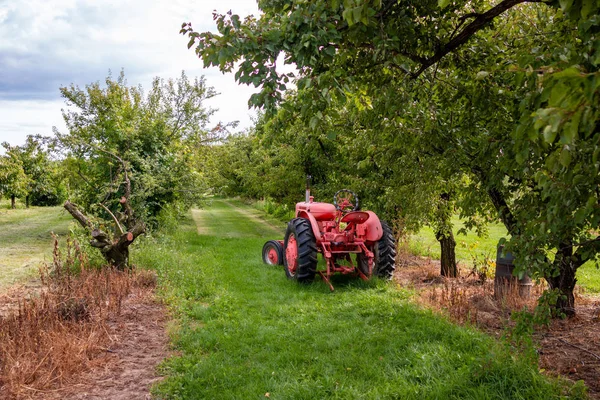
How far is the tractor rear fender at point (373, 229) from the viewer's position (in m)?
7.37

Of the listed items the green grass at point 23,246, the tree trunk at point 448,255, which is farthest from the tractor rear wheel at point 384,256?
the green grass at point 23,246

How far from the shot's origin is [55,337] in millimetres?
4336

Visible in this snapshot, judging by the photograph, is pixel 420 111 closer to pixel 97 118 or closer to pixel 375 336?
pixel 375 336

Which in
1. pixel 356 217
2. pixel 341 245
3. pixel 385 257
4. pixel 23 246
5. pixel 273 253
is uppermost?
pixel 356 217

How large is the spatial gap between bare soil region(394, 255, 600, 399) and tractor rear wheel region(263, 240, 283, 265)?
2.37m

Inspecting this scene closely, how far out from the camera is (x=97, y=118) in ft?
42.3

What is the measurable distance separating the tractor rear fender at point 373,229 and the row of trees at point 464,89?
1.00 meters

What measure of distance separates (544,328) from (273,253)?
5.26m

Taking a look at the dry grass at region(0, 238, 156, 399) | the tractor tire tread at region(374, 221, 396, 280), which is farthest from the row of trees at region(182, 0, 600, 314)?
the dry grass at region(0, 238, 156, 399)

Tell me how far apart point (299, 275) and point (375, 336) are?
2.50 meters

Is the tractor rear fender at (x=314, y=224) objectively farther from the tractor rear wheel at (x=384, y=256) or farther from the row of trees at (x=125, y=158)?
the row of trees at (x=125, y=158)

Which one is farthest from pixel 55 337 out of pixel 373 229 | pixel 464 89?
pixel 373 229

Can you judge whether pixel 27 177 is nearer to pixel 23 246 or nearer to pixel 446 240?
pixel 23 246

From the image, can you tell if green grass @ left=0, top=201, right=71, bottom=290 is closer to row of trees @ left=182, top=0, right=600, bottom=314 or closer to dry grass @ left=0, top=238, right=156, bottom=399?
dry grass @ left=0, top=238, right=156, bottom=399
